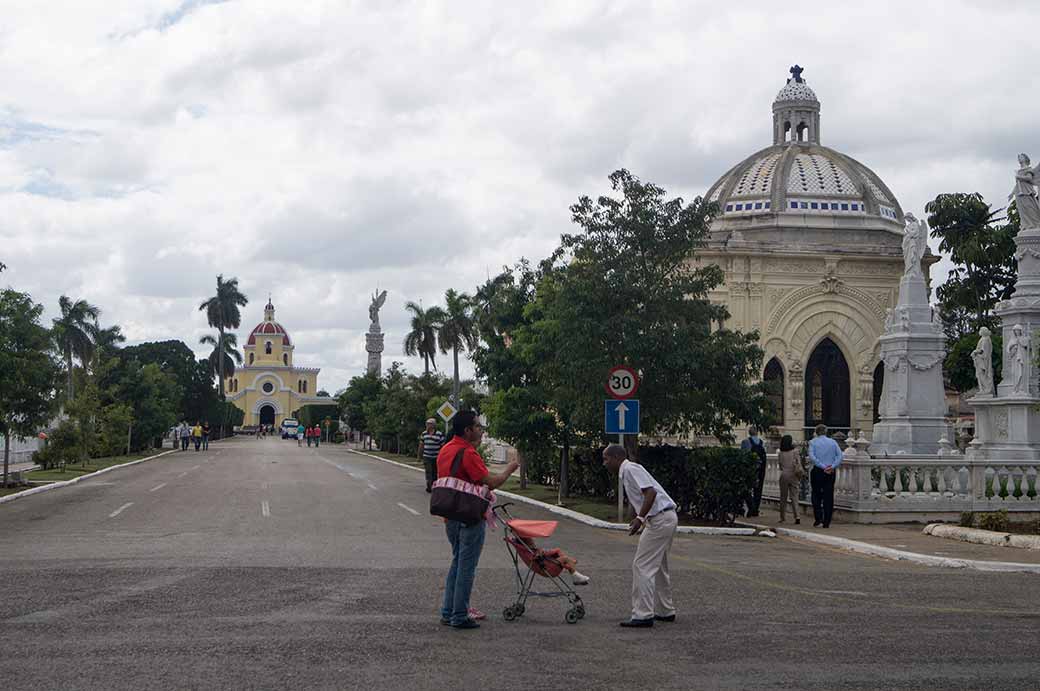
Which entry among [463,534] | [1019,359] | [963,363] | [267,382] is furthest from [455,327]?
[267,382]

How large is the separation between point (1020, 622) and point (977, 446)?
17.2 metres

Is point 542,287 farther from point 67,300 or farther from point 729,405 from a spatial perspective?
point 67,300

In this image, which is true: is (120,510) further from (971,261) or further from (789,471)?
(971,261)

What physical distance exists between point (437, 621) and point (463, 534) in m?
0.82

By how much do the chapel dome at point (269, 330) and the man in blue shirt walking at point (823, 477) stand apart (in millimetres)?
162936

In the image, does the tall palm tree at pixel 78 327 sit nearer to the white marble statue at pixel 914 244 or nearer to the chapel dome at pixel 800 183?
the chapel dome at pixel 800 183

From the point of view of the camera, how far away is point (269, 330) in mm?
180000

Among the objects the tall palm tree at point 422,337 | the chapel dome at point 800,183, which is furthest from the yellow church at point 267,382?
the chapel dome at point 800,183

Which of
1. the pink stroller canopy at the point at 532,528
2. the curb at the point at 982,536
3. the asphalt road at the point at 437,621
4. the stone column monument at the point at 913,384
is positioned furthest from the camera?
the stone column monument at the point at 913,384

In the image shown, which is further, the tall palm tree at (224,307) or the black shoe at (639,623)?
the tall palm tree at (224,307)

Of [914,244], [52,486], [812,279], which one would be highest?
[812,279]

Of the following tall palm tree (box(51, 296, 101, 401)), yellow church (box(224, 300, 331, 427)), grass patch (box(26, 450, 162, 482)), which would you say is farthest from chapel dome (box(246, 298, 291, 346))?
grass patch (box(26, 450, 162, 482))

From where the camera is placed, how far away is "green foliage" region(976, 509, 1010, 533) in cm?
1877

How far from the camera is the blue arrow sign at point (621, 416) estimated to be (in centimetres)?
2056
